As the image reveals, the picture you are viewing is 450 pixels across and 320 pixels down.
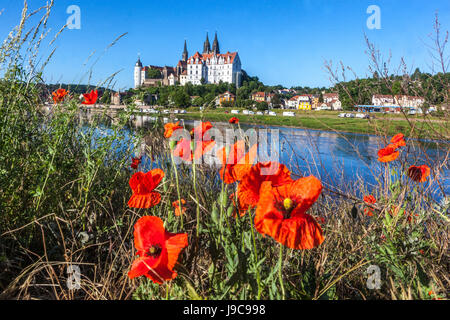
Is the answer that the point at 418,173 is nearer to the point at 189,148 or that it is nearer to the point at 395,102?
the point at 395,102

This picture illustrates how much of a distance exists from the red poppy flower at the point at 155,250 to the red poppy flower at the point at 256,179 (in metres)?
0.14

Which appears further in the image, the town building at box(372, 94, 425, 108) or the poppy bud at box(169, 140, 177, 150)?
the town building at box(372, 94, 425, 108)

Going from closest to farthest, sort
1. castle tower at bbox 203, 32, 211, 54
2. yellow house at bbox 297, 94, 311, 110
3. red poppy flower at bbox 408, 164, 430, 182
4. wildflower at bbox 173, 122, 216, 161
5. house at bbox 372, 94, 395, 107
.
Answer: wildflower at bbox 173, 122, 216, 161 < red poppy flower at bbox 408, 164, 430, 182 < house at bbox 372, 94, 395, 107 < yellow house at bbox 297, 94, 311, 110 < castle tower at bbox 203, 32, 211, 54

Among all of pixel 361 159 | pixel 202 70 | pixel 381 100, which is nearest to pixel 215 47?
pixel 202 70

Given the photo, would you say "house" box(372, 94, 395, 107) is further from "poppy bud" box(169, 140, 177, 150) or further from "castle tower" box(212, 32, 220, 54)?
"castle tower" box(212, 32, 220, 54)

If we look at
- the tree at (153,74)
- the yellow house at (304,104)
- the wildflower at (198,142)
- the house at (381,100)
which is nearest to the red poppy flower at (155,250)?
the wildflower at (198,142)

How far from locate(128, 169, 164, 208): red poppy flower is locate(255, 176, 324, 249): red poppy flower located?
0.38 metres

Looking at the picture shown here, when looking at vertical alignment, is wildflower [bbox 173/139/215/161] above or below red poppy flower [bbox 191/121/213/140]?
below

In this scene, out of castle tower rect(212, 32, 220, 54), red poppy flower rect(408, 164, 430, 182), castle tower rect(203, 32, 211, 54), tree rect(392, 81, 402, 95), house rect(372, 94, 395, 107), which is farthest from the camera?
castle tower rect(203, 32, 211, 54)

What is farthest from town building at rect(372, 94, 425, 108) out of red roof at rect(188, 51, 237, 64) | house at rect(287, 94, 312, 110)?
red roof at rect(188, 51, 237, 64)

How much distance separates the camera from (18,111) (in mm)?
1188

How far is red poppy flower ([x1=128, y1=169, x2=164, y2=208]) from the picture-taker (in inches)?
30.7
